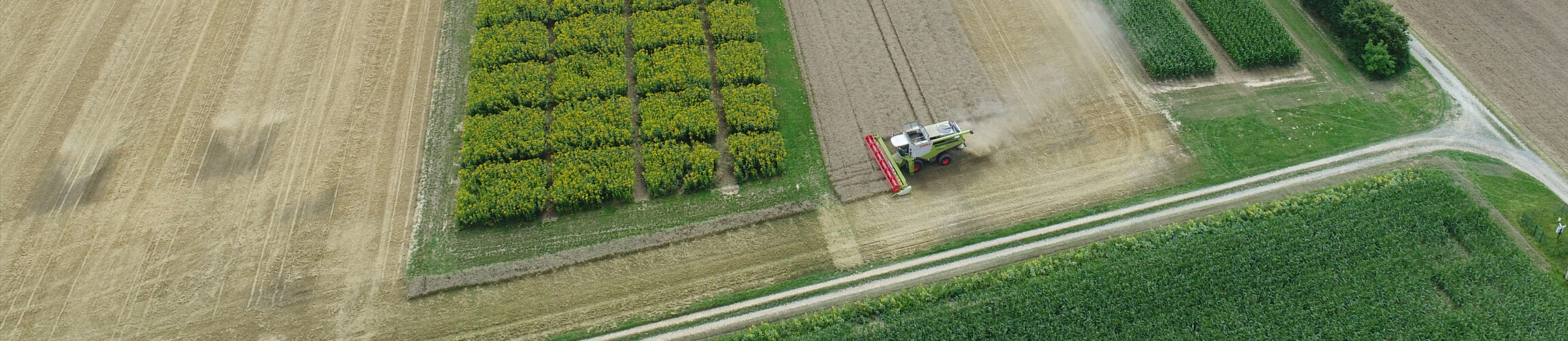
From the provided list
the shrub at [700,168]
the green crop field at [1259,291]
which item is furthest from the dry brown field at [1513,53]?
the shrub at [700,168]

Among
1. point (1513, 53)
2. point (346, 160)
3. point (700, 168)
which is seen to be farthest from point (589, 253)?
point (1513, 53)

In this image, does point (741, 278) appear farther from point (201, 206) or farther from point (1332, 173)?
point (1332, 173)

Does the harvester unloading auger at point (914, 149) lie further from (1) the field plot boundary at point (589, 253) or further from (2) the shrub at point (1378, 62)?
(2) the shrub at point (1378, 62)

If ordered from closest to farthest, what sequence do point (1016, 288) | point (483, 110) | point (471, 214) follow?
point (1016, 288) < point (471, 214) < point (483, 110)

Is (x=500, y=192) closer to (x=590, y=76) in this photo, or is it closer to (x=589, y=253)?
(x=589, y=253)

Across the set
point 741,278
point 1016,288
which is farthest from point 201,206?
point 1016,288

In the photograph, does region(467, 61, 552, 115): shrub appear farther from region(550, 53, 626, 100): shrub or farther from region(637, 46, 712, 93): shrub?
region(637, 46, 712, 93): shrub
